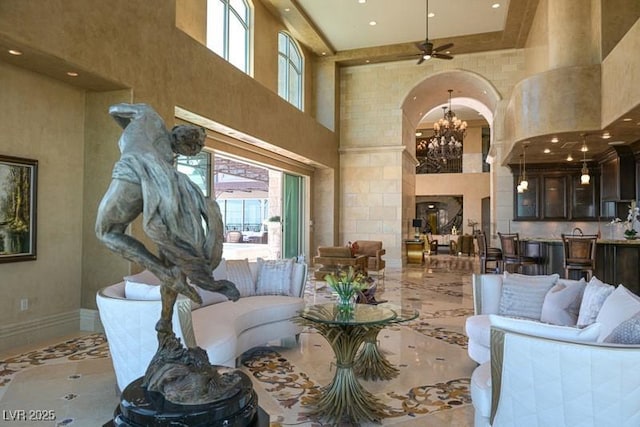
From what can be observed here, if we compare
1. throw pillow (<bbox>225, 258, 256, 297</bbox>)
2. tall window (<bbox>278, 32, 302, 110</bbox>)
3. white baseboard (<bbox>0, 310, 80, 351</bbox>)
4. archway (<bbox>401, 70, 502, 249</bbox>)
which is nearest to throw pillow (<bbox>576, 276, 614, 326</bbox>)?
throw pillow (<bbox>225, 258, 256, 297</bbox>)

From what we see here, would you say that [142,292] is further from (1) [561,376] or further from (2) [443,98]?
(2) [443,98]

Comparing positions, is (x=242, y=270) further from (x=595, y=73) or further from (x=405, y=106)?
(x=405, y=106)

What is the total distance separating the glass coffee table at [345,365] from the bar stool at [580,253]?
4.91 metres

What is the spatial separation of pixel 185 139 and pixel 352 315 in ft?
6.81

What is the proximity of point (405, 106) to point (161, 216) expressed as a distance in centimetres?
1193

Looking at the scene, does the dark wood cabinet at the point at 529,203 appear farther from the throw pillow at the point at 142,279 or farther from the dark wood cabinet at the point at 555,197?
the throw pillow at the point at 142,279

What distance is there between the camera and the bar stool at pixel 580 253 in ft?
21.8

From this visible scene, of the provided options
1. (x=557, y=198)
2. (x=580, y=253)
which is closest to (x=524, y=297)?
(x=580, y=253)

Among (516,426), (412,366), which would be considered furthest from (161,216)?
(412,366)

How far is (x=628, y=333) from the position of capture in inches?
81.0

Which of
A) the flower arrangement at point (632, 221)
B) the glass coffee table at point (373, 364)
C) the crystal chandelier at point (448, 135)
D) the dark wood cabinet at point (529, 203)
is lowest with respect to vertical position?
the glass coffee table at point (373, 364)

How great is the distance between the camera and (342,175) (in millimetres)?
12789

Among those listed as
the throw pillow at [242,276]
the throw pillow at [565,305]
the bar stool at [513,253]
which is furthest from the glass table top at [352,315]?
the bar stool at [513,253]

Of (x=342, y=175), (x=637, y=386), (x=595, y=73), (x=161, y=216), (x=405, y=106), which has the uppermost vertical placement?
(x=405, y=106)
